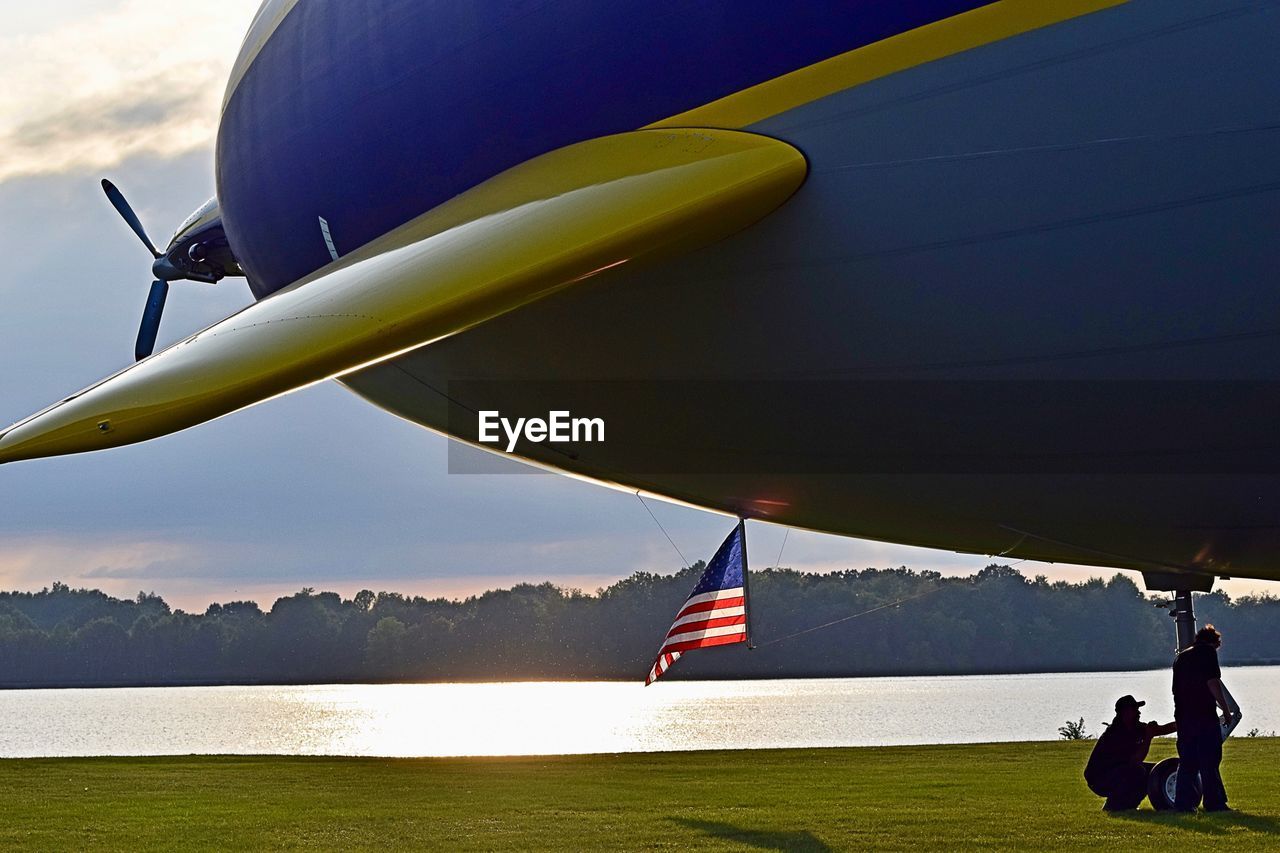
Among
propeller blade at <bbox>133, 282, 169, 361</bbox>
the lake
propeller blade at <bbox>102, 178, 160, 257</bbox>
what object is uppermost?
propeller blade at <bbox>102, 178, 160, 257</bbox>

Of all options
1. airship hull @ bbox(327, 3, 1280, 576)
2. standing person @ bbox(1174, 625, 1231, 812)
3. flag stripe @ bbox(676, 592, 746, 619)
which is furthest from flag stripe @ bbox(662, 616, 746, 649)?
airship hull @ bbox(327, 3, 1280, 576)

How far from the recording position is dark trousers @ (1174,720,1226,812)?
1028cm

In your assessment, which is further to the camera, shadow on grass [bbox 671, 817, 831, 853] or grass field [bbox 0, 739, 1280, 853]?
grass field [bbox 0, 739, 1280, 853]

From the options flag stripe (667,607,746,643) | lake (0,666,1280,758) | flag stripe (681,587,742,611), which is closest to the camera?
flag stripe (681,587,742,611)

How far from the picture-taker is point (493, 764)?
16.6 meters

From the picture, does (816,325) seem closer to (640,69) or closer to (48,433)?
(640,69)

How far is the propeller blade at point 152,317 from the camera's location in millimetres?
10172

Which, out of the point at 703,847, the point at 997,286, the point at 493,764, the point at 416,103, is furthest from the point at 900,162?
the point at 493,764

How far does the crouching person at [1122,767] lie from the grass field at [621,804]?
0.18m

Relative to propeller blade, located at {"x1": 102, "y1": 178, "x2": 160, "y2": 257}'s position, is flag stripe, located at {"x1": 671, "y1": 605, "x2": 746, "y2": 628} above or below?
below

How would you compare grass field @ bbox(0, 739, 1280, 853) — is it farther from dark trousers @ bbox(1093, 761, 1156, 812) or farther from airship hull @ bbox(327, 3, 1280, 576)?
airship hull @ bbox(327, 3, 1280, 576)

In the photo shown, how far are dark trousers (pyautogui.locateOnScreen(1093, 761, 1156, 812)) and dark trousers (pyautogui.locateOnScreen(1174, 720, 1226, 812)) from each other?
32 centimetres

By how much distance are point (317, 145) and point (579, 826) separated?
6.48 m

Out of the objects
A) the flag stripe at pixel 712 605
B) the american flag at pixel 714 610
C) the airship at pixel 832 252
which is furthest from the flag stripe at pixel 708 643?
the airship at pixel 832 252
